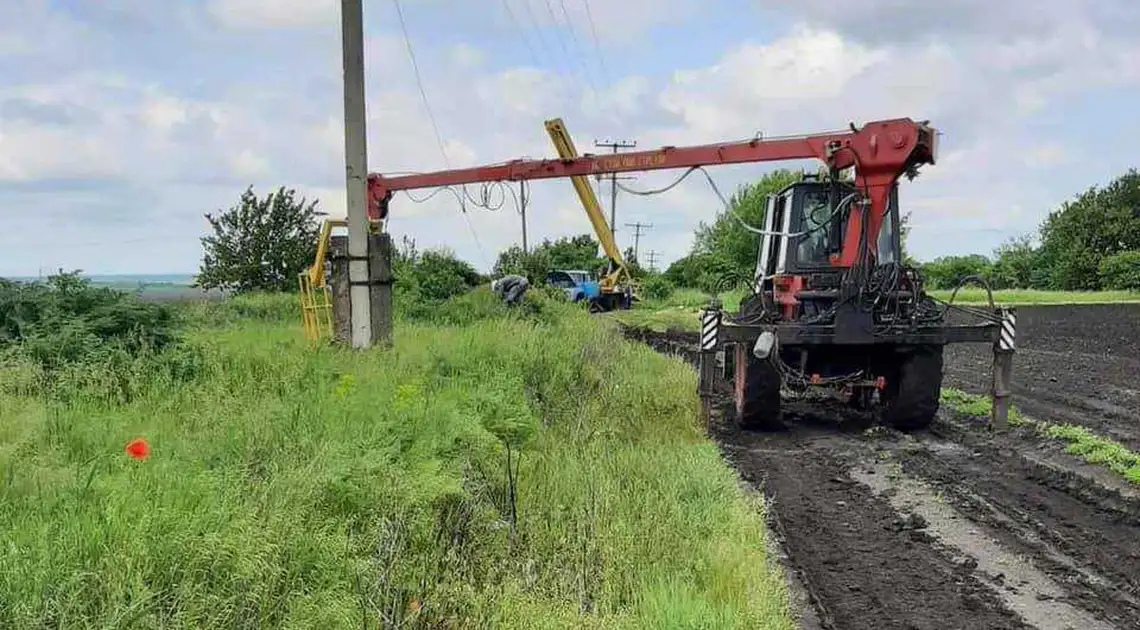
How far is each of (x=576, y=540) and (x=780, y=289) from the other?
667 cm

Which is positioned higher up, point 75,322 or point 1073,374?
point 75,322

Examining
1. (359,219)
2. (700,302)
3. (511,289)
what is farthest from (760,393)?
(700,302)

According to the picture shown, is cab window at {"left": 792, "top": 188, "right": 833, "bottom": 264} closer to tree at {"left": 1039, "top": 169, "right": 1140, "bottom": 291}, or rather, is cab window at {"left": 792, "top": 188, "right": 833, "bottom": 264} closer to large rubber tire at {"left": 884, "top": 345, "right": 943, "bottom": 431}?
large rubber tire at {"left": 884, "top": 345, "right": 943, "bottom": 431}

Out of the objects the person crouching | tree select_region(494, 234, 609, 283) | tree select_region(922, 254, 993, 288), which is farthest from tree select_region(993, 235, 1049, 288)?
the person crouching

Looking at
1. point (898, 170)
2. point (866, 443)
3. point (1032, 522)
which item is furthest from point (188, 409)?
point (898, 170)

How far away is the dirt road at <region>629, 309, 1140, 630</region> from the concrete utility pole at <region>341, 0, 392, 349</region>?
4.61 m

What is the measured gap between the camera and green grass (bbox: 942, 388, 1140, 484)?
8.54 metres

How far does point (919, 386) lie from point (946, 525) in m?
3.96

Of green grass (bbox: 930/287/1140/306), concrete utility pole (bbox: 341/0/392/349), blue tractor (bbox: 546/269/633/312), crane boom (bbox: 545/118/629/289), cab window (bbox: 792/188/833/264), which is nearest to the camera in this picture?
cab window (bbox: 792/188/833/264)

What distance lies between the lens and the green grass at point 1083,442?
854 cm

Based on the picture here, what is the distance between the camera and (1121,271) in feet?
189

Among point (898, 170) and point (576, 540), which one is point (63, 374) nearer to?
point (576, 540)

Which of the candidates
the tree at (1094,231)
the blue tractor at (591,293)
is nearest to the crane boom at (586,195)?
the blue tractor at (591,293)

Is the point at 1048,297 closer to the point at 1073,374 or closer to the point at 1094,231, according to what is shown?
the point at 1094,231
